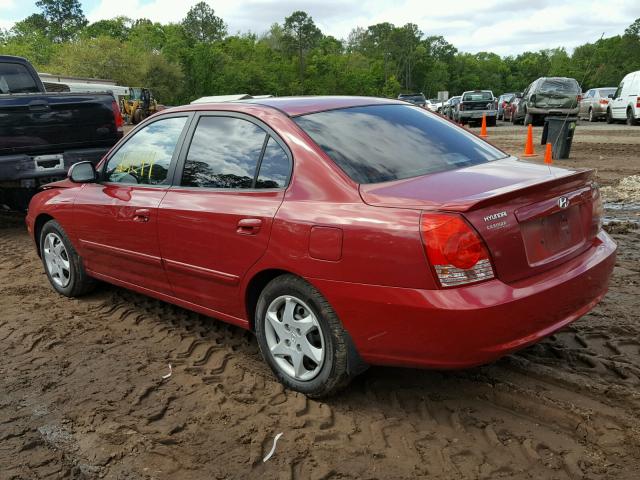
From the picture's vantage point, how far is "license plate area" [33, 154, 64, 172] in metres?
7.63

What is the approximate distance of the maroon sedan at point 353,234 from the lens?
2.74 meters

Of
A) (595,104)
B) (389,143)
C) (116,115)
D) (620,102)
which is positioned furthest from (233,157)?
(595,104)

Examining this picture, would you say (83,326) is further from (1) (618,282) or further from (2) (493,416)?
(1) (618,282)

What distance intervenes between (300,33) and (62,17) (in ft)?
175

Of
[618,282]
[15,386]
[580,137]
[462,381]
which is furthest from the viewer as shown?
[580,137]

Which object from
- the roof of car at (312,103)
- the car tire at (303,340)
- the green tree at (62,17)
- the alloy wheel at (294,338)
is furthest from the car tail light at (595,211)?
the green tree at (62,17)

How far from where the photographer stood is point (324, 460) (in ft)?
9.20

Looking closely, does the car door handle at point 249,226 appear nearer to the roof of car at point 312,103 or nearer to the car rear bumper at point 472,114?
the roof of car at point 312,103

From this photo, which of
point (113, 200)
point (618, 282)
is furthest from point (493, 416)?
point (113, 200)

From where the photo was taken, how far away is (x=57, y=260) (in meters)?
5.37

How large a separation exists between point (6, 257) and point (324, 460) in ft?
18.6

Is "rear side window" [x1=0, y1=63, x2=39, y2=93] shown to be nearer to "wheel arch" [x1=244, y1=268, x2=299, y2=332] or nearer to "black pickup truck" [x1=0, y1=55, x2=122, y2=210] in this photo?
"black pickup truck" [x1=0, y1=55, x2=122, y2=210]

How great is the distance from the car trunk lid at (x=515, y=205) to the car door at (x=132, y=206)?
172cm

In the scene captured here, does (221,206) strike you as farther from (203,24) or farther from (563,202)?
(203,24)
